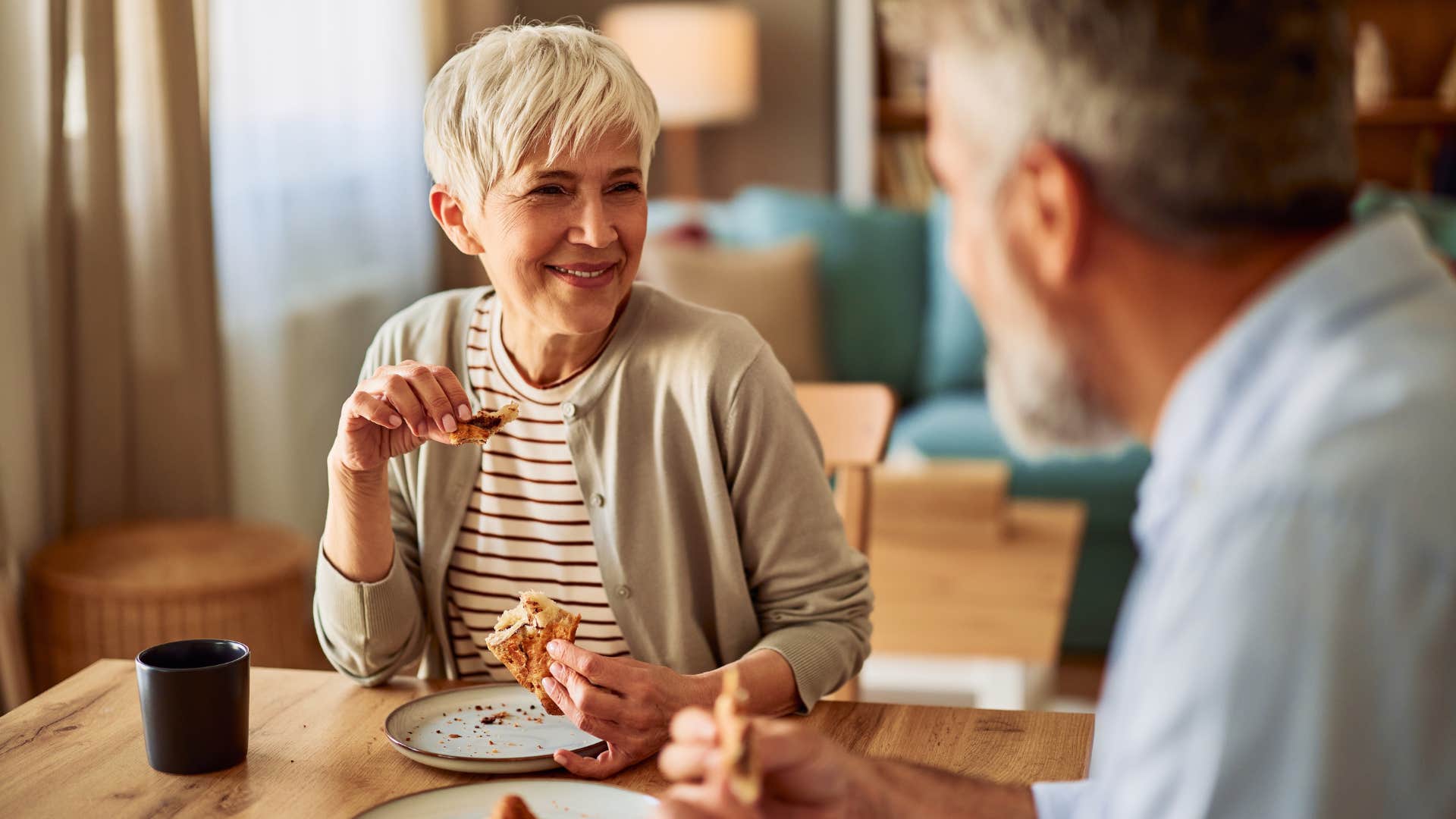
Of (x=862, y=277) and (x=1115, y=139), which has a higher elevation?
(x=1115, y=139)

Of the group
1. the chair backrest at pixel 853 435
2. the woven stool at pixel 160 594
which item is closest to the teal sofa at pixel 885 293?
the woven stool at pixel 160 594

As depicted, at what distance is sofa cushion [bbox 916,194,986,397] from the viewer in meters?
3.95

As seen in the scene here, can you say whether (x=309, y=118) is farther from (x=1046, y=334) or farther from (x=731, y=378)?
(x=1046, y=334)

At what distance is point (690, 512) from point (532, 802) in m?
0.44

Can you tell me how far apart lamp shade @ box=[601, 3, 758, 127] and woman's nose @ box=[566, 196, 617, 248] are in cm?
344

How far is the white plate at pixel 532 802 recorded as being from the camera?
0.98m

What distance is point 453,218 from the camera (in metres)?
1.45

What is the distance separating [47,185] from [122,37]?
1.20 feet

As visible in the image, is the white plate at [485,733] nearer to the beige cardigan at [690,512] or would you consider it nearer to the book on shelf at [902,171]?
the beige cardigan at [690,512]

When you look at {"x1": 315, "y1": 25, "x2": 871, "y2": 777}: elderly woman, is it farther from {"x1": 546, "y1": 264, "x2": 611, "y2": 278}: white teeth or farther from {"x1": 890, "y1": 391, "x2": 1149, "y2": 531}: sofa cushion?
{"x1": 890, "y1": 391, "x2": 1149, "y2": 531}: sofa cushion

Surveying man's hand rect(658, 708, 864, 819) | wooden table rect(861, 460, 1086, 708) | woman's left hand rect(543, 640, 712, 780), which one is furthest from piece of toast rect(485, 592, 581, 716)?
wooden table rect(861, 460, 1086, 708)

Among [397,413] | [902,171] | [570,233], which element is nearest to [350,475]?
[397,413]

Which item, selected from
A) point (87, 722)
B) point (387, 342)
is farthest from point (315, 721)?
point (387, 342)

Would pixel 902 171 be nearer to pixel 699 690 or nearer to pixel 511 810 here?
pixel 699 690
